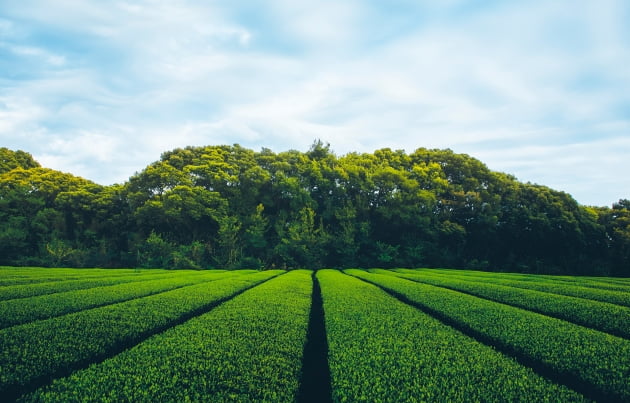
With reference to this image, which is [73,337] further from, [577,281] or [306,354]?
[577,281]

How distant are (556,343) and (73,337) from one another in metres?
10.2

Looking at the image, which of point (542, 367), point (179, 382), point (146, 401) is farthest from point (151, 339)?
point (542, 367)

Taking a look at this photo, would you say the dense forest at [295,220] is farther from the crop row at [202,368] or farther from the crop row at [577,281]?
the crop row at [202,368]

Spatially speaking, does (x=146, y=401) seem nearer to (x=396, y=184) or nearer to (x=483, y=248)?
(x=396, y=184)

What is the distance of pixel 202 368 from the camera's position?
15.3 feet

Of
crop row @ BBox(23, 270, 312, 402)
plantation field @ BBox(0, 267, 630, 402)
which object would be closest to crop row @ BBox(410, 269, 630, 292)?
plantation field @ BBox(0, 267, 630, 402)

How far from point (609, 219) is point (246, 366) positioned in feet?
191

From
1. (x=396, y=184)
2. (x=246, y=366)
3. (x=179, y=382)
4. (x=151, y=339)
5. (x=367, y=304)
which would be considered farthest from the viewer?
(x=396, y=184)

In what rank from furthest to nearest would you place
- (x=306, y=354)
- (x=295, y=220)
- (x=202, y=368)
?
1. (x=295, y=220)
2. (x=306, y=354)
3. (x=202, y=368)

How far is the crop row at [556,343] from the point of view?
4652mm

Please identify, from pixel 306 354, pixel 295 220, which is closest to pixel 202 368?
pixel 306 354

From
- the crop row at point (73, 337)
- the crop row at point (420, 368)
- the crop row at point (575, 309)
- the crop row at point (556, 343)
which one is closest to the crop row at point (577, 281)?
the crop row at point (575, 309)

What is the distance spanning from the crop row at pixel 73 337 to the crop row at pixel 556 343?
8293mm

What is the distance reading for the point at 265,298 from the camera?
1101 cm
